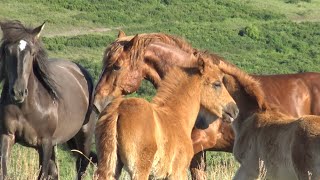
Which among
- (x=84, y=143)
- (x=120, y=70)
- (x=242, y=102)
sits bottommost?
(x=84, y=143)

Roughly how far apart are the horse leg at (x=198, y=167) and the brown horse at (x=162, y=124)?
5.37 ft

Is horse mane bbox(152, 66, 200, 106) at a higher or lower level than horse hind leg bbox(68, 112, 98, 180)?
higher

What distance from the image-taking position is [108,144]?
6.08 m

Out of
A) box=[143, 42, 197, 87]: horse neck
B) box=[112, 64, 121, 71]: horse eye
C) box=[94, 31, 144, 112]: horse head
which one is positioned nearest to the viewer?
box=[94, 31, 144, 112]: horse head

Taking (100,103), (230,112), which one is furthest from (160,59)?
(230,112)

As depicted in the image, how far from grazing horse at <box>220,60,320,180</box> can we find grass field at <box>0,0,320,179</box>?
66.2ft

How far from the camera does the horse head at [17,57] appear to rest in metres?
8.12

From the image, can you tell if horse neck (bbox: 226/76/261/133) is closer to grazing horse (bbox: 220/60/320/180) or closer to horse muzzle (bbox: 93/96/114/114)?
grazing horse (bbox: 220/60/320/180)

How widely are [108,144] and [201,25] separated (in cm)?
3799

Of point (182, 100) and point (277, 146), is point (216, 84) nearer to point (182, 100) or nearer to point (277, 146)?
point (182, 100)

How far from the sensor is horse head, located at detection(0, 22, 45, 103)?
8117 mm

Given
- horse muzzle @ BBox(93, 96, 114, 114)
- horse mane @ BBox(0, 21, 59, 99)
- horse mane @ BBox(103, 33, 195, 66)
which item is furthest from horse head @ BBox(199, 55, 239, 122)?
horse mane @ BBox(0, 21, 59, 99)

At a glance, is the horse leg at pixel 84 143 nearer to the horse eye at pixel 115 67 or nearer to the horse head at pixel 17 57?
the horse head at pixel 17 57

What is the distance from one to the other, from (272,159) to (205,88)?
845mm
